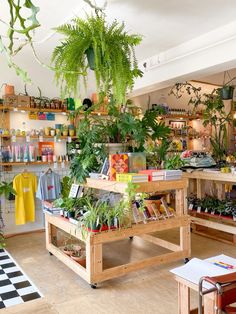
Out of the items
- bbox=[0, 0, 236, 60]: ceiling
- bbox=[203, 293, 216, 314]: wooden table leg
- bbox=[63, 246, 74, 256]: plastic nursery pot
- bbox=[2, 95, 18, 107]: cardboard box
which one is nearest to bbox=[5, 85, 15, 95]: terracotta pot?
bbox=[2, 95, 18, 107]: cardboard box

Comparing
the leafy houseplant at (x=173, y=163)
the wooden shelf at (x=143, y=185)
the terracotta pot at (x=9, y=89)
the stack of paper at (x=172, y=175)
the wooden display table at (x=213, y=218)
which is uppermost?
the terracotta pot at (x=9, y=89)

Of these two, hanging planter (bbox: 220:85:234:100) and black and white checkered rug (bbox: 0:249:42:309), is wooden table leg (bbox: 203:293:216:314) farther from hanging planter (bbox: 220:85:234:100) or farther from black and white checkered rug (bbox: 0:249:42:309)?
hanging planter (bbox: 220:85:234:100)

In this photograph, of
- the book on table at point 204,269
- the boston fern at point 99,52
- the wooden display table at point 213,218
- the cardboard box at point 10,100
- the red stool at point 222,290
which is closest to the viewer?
the red stool at point 222,290

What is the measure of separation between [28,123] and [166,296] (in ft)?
12.2

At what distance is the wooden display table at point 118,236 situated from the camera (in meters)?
3.13

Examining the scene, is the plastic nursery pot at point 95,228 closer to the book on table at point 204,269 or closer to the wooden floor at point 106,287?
the wooden floor at point 106,287

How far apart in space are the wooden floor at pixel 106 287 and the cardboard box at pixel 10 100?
230cm

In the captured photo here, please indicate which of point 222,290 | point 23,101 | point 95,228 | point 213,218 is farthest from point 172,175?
point 23,101

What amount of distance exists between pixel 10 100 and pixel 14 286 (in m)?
2.98

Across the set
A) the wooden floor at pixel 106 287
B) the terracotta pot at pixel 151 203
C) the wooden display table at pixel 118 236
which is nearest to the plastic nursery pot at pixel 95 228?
the wooden display table at pixel 118 236

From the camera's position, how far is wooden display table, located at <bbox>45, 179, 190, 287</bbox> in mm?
3127

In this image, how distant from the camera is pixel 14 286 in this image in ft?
10.7

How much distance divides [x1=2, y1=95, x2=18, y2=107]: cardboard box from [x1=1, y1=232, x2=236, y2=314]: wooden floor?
2.30 metres

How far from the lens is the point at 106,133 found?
3.89 metres
